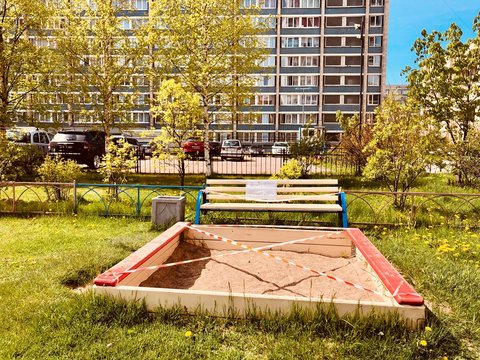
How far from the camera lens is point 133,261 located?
4.64 m

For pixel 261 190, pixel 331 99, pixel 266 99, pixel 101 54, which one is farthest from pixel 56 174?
pixel 331 99

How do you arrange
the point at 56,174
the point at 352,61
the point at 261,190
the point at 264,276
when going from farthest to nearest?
the point at 352,61, the point at 56,174, the point at 261,190, the point at 264,276

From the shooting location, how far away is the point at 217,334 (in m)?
3.63

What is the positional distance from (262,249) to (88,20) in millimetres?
13918

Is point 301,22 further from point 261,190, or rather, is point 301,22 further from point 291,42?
point 261,190

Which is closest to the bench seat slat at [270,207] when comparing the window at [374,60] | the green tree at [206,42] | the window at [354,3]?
the green tree at [206,42]

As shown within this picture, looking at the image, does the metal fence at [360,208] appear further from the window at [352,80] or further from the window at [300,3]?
the window at [300,3]

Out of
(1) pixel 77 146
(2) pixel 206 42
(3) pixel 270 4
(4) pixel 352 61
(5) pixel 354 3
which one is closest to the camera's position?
(2) pixel 206 42

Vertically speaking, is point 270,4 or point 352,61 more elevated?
point 270,4

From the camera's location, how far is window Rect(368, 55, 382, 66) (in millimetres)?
60281

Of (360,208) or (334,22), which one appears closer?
(360,208)

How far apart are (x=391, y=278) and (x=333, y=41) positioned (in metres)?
61.9

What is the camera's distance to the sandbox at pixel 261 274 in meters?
3.74

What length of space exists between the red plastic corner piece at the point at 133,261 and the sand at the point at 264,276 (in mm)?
278
